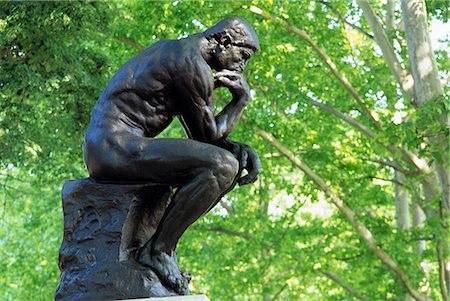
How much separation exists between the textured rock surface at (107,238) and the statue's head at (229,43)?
0.94 meters

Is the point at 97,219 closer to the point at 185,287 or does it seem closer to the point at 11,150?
the point at 185,287

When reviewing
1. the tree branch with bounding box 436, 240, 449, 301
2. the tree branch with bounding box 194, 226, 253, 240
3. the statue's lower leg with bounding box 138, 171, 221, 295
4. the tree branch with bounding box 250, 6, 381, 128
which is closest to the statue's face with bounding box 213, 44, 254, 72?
the statue's lower leg with bounding box 138, 171, 221, 295

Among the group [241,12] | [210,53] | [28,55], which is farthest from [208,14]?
[210,53]

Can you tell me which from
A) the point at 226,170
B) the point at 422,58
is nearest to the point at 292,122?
the point at 422,58

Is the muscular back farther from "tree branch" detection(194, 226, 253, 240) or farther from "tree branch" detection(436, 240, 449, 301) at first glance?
"tree branch" detection(194, 226, 253, 240)

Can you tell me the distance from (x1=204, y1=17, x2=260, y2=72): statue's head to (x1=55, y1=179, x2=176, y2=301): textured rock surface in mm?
939

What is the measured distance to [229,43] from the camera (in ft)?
20.8

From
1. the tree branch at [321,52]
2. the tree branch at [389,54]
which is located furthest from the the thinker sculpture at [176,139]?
the tree branch at [321,52]

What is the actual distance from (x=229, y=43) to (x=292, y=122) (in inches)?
468

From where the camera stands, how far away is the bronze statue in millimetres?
5879

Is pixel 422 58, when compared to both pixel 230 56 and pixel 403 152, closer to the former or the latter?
pixel 403 152

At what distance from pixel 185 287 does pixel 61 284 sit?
0.78 metres

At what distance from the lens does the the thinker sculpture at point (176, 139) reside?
231 inches

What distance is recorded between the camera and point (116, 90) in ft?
20.4
